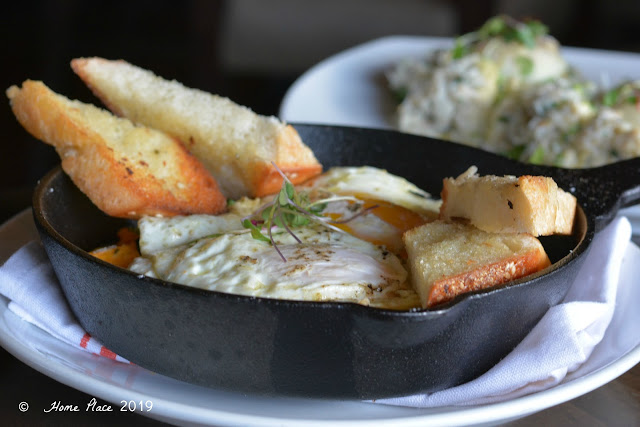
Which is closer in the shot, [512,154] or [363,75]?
[512,154]

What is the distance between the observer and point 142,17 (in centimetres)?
519

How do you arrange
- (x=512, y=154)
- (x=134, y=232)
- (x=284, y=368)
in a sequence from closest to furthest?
(x=284, y=368), (x=134, y=232), (x=512, y=154)

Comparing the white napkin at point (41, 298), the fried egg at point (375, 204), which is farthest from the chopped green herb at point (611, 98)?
the white napkin at point (41, 298)

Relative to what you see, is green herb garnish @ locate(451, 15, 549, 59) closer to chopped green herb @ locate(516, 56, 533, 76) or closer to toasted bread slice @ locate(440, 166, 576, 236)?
chopped green herb @ locate(516, 56, 533, 76)

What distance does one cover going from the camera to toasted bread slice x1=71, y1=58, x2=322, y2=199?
5.21 ft

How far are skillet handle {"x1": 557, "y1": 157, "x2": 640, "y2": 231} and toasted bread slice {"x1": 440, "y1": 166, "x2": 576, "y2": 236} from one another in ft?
0.62

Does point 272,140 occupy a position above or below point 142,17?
above

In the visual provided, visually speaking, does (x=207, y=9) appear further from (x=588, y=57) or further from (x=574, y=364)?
(x=574, y=364)

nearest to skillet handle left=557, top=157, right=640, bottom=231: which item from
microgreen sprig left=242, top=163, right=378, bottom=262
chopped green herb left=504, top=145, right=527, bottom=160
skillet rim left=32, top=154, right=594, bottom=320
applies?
skillet rim left=32, top=154, right=594, bottom=320

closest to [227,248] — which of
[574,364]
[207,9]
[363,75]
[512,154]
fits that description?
[574,364]

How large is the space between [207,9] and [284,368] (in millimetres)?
4204

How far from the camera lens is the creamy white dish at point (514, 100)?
2.44 meters

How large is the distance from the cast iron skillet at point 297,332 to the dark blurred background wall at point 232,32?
201 centimetres

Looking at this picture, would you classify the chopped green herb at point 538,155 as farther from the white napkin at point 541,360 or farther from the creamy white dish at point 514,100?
the white napkin at point 541,360
